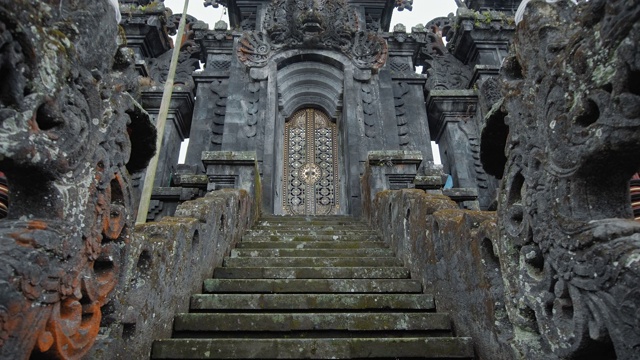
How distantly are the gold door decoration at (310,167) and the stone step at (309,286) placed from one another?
5243 millimetres

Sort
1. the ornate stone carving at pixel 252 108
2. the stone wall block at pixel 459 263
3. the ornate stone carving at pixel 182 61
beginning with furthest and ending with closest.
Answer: the ornate stone carving at pixel 182 61 < the ornate stone carving at pixel 252 108 < the stone wall block at pixel 459 263

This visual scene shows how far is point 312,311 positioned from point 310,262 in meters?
1.04

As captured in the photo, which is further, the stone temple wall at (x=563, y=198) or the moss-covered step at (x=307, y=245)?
the moss-covered step at (x=307, y=245)

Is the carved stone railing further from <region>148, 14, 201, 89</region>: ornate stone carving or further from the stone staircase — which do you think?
<region>148, 14, 201, 89</region>: ornate stone carving

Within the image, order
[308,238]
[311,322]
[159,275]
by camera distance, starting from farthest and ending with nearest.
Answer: [308,238]
[311,322]
[159,275]

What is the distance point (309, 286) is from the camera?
13.1 feet

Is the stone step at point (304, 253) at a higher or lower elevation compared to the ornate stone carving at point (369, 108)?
lower

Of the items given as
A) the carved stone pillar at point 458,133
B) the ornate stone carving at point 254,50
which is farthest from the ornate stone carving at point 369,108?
the ornate stone carving at point 254,50

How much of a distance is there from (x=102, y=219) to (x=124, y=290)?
515 mm

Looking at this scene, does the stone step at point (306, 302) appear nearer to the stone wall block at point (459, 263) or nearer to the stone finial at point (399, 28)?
the stone wall block at point (459, 263)

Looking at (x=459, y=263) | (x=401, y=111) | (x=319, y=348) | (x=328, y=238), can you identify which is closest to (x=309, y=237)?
(x=328, y=238)

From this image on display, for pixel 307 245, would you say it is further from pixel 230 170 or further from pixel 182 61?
Answer: pixel 182 61

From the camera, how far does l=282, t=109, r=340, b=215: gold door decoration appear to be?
9.48 m

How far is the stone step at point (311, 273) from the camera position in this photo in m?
4.32
